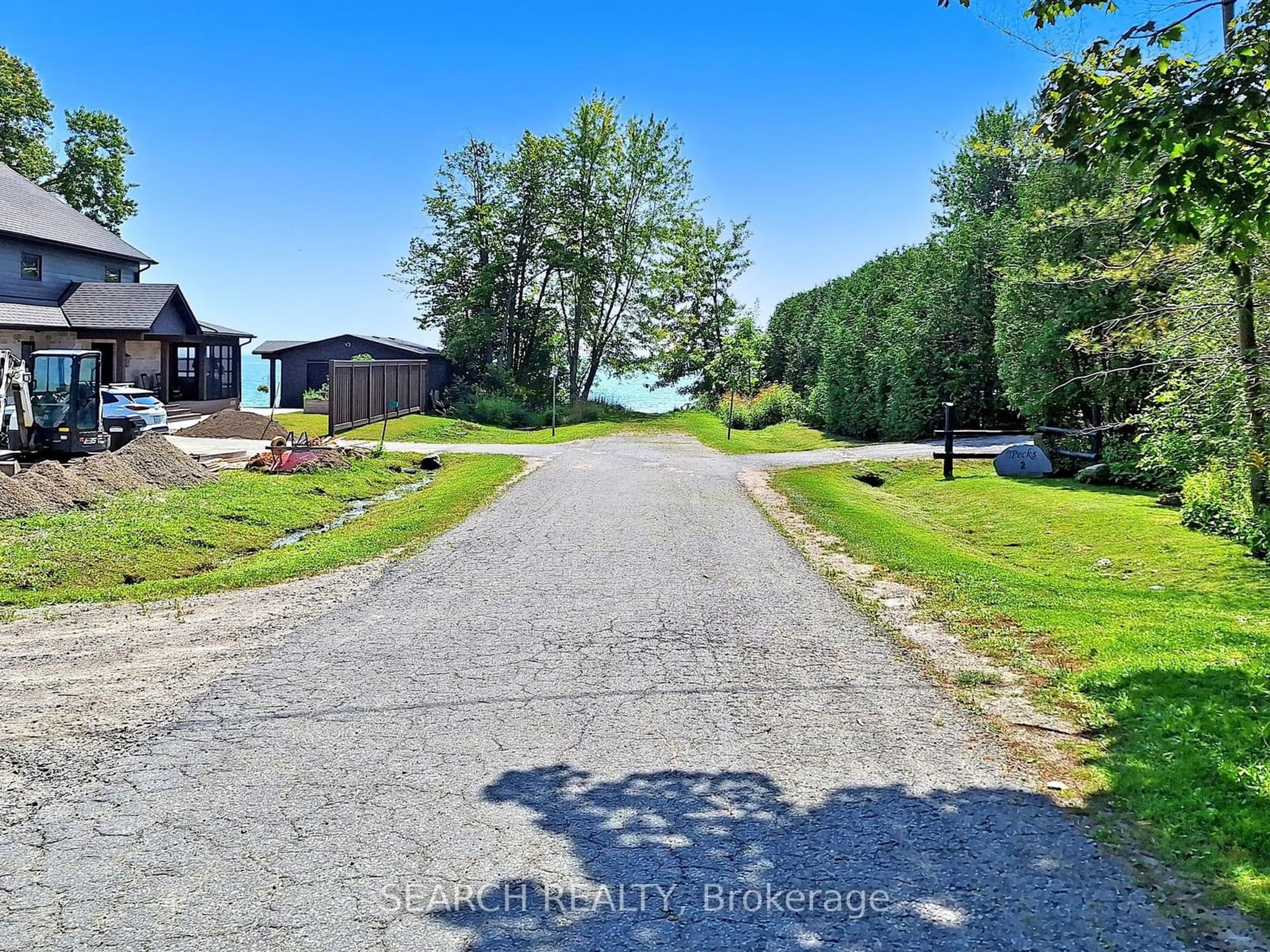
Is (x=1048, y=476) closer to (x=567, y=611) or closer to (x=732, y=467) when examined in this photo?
(x=732, y=467)

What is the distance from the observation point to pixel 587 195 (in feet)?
150

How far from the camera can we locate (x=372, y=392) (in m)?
32.3

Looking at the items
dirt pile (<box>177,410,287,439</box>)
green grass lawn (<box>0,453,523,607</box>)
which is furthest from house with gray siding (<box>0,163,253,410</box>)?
green grass lawn (<box>0,453,523,607</box>)


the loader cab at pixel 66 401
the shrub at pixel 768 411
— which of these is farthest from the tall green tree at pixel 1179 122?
the shrub at pixel 768 411

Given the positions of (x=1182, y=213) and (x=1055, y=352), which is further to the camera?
(x=1055, y=352)

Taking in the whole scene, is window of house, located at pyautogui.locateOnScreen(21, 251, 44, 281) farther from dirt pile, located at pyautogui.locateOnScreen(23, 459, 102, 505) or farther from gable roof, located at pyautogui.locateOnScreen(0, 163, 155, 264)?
dirt pile, located at pyautogui.locateOnScreen(23, 459, 102, 505)

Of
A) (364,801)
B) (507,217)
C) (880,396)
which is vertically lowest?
(364,801)

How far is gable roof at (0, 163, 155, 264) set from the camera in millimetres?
30672

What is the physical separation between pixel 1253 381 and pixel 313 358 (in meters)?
38.7

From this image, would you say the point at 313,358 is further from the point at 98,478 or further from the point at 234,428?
the point at 98,478

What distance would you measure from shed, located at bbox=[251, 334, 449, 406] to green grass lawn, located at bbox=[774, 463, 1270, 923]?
96.2 ft

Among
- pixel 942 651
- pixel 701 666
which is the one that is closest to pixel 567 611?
pixel 701 666

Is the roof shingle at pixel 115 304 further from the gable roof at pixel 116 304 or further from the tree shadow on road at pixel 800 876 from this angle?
the tree shadow on road at pixel 800 876

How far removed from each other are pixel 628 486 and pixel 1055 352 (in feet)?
35.8
